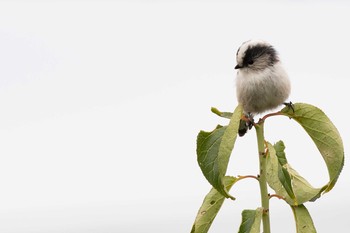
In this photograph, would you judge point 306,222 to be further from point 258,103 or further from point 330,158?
point 258,103

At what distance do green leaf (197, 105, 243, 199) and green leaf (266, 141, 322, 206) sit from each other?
0.35m

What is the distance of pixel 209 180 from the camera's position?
4137 mm

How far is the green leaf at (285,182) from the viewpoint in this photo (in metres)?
4.34

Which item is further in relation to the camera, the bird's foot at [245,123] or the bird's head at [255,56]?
the bird's head at [255,56]

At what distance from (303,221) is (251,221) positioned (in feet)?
1.54

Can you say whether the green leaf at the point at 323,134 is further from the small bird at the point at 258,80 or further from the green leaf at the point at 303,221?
the small bird at the point at 258,80

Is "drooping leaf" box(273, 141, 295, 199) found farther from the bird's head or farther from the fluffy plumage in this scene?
the bird's head

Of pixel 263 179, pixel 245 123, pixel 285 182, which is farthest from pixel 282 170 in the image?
pixel 245 123

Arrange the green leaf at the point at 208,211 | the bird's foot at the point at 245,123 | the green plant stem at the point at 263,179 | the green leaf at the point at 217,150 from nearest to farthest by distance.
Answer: the green leaf at the point at 217,150, the green plant stem at the point at 263,179, the bird's foot at the point at 245,123, the green leaf at the point at 208,211

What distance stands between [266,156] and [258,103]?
683 mm

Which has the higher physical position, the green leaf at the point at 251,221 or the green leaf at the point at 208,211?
the green leaf at the point at 208,211

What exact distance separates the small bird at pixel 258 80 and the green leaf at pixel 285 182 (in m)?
0.43

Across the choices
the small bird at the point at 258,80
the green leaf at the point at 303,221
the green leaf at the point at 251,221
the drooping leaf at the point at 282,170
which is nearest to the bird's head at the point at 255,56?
the small bird at the point at 258,80

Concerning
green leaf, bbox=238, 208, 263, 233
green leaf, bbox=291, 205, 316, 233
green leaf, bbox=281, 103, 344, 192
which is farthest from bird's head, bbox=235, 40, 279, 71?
green leaf, bbox=238, 208, 263, 233
